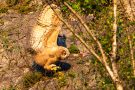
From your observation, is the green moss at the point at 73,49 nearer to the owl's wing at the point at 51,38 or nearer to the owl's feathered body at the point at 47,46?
the owl's feathered body at the point at 47,46

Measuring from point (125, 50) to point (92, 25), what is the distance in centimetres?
97

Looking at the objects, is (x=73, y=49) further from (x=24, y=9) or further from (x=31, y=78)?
(x=24, y=9)

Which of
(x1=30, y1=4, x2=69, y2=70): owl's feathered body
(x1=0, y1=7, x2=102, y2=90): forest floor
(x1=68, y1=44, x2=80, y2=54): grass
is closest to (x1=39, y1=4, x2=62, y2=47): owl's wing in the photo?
(x1=30, y1=4, x2=69, y2=70): owl's feathered body

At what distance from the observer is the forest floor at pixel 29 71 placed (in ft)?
32.2

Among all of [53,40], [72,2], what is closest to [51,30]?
[53,40]

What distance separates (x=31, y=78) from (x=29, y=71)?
0.60m

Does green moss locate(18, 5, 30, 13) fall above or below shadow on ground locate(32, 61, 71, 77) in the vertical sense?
above

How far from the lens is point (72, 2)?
940cm

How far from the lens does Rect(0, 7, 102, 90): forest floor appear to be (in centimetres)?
980

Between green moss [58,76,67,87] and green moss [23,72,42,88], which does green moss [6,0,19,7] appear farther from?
green moss [58,76,67,87]

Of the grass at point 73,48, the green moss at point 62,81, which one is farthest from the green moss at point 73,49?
the green moss at point 62,81

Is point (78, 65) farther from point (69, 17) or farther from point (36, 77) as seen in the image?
point (69, 17)

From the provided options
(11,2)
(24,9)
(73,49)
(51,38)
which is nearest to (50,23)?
(51,38)

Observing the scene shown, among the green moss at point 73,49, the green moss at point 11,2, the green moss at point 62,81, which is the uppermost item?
the green moss at point 11,2
